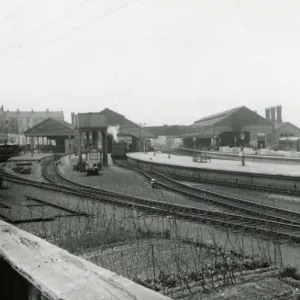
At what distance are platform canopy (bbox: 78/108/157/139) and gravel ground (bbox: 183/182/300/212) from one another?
44.5ft

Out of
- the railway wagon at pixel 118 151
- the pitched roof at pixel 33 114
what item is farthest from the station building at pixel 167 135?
the railway wagon at pixel 118 151

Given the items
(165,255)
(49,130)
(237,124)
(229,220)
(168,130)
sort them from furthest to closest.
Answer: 1. (168,130)
2. (237,124)
3. (49,130)
4. (229,220)
5. (165,255)

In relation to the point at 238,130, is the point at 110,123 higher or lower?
higher

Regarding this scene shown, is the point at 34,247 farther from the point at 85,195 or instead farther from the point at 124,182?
the point at 124,182

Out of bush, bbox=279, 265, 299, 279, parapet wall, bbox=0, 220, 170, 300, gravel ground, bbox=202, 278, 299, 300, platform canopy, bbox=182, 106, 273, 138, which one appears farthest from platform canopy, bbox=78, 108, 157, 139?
parapet wall, bbox=0, 220, 170, 300

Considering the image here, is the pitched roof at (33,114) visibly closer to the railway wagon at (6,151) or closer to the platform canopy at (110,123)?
the platform canopy at (110,123)

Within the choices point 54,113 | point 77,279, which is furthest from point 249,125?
point 54,113

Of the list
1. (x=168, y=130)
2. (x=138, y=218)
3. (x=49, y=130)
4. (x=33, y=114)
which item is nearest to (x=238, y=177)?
(x=138, y=218)

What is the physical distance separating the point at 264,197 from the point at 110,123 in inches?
2121

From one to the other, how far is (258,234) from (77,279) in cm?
857

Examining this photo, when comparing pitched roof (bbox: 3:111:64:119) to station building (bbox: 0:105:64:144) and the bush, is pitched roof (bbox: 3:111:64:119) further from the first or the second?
the bush

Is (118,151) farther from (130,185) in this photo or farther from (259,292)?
(259,292)

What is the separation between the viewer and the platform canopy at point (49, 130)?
48.5 m

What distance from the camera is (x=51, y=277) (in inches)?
80.0
